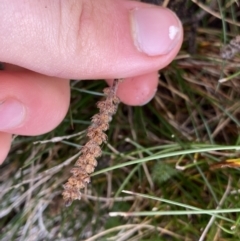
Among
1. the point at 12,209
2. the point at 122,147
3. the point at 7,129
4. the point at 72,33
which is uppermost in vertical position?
the point at 72,33

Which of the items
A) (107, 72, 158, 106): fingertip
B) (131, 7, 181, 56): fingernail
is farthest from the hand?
A: (107, 72, 158, 106): fingertip

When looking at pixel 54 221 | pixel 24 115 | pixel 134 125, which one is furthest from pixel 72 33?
pixel 54 221

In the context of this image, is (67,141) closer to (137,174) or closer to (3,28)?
(137,174)

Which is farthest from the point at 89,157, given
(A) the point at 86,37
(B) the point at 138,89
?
(B) the point at 138,89

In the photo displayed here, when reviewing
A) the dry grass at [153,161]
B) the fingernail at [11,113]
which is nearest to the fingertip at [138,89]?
the dry grass at [153,161]

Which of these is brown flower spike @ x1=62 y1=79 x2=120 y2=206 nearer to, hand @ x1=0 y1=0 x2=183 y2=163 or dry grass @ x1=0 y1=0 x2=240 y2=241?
hand @ x1=0 y1=0 x2=183 y2=163

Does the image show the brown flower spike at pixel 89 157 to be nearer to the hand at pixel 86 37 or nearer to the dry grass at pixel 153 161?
the hand at pixel 86 37
